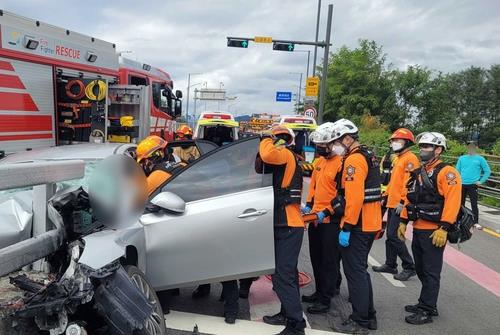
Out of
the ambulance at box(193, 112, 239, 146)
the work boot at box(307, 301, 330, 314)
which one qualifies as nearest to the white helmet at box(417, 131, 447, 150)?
the work boot at box(307, 301, 330, 314)

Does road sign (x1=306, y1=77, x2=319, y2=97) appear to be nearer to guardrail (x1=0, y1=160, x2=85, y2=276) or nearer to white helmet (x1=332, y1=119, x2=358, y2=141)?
white helmet (x1=332, y1=119, x2=358, y2=141)

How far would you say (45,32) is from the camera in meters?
9.02

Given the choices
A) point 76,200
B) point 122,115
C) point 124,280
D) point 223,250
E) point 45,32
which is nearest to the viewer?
point 124,280

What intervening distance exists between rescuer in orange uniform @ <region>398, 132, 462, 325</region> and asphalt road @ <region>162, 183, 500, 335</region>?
188mm

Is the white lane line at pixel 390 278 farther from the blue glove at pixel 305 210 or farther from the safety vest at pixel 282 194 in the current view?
the safety vest at pixel 282 194

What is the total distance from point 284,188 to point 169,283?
122cm

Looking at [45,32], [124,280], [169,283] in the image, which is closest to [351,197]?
[169,283]

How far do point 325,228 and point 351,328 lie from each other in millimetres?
986

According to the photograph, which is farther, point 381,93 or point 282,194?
point 381,93

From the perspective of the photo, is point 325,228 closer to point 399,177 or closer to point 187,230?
point 187,230

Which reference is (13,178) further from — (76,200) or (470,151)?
(470,151)

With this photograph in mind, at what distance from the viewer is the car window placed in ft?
13.2

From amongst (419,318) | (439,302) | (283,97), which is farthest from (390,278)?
(283,97)

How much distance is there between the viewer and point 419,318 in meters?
4.53
